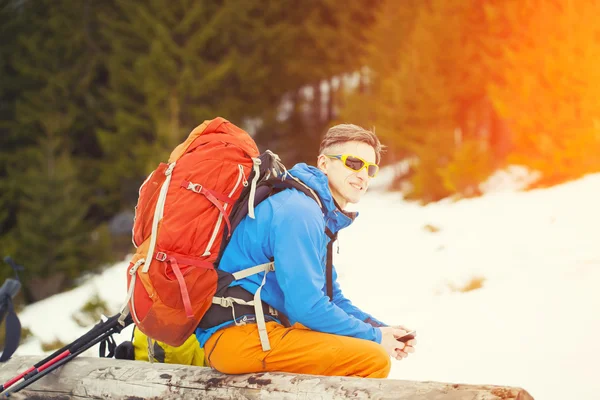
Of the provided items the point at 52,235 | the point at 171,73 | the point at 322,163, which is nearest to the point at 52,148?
the point at 52,235

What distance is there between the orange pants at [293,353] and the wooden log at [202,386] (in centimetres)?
7

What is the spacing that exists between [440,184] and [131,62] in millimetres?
13247

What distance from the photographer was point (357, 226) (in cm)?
1228

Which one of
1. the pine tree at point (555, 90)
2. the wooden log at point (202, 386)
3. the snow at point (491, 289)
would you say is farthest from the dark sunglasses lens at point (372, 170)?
the pine tree at point (555, 90)

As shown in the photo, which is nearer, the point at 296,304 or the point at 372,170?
the point at 296,304

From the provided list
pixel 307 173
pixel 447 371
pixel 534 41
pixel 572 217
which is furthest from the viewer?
pixel 534 41

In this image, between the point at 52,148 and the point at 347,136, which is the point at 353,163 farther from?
the point at 52,148

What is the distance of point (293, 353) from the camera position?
2.89m

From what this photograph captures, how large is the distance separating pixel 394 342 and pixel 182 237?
120 cm

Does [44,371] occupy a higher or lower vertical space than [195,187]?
lower

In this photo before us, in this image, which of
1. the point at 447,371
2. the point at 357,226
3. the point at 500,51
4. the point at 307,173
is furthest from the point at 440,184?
the point at 307,173

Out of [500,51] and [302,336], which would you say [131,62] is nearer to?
[500,51]

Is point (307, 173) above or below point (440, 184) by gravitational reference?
below

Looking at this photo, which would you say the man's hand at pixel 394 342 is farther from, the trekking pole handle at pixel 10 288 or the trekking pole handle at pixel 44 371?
the trekking pole handle at pixel 10 288
